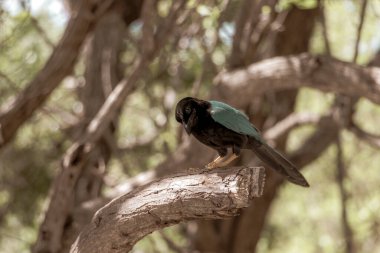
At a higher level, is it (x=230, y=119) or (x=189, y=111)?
(x=189, y=111)

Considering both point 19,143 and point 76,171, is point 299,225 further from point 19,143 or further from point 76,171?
point 76,171

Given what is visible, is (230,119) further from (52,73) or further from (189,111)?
(52,73)

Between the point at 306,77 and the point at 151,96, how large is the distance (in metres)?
2.98

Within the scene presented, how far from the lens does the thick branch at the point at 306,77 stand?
5531 mm

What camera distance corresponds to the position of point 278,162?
4.56 m

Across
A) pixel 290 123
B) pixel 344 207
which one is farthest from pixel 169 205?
pixel 290 123

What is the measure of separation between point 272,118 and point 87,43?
2.27m

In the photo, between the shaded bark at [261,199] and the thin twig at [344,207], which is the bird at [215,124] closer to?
the thin twig at [344,207]

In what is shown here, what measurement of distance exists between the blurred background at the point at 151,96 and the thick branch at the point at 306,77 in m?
0.07

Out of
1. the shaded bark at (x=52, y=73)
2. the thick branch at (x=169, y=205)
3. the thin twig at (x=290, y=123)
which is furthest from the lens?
the thin twig at (x=290, y=123)

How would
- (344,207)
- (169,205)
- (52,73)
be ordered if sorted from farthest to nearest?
1. (344,207)
2. (52,73)
3. (169,205)

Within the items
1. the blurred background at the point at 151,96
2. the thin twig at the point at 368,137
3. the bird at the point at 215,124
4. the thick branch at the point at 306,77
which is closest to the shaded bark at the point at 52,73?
the blurred background at the point at 151,96

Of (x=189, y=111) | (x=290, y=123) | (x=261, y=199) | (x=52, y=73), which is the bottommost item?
(x=261, y=199)

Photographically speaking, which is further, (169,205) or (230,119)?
(230,119)
